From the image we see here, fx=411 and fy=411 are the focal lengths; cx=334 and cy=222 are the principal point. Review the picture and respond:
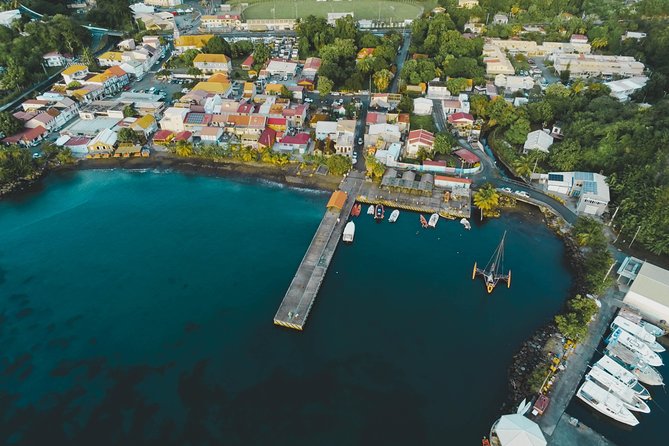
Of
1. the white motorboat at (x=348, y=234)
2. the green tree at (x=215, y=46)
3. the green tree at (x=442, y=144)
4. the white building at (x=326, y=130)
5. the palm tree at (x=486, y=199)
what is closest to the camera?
the white motorboat at (x=348, y=234)

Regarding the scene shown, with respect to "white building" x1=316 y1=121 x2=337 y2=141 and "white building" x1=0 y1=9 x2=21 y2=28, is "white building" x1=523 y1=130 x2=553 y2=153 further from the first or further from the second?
"white building" x1=0 y1=9 x2=21 y2=28

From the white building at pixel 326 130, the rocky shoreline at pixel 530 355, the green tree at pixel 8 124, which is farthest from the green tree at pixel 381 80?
the green tree at pixel 8 124

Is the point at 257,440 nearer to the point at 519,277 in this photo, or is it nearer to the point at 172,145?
the point at 519,277

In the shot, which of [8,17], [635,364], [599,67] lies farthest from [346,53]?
[8,17]

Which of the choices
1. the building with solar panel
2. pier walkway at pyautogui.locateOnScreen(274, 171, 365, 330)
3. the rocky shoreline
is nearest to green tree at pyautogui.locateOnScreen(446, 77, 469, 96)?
the building with solar panel

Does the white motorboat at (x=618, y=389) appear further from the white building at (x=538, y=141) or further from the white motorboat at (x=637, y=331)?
the white building at (x=538, y=141)

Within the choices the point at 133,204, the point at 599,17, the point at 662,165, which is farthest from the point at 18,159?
the point at 599,17
